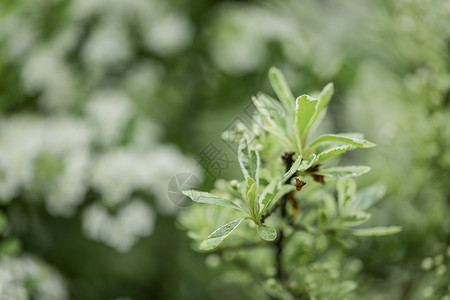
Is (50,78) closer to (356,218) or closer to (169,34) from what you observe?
(169,34)

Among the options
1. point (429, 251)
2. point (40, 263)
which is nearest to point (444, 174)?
point (429, 251)

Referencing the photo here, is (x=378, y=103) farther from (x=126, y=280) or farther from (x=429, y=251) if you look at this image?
(x=126, y=280)

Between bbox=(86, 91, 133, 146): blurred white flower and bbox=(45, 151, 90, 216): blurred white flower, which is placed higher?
bbox=(86, 91, 133, 146): blurred white flower

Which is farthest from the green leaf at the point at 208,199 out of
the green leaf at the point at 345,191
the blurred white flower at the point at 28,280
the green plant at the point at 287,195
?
the blurred white flower at the point at 28,280

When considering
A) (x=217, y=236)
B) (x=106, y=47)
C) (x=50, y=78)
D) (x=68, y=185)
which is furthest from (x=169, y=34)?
(x=217, y=236)

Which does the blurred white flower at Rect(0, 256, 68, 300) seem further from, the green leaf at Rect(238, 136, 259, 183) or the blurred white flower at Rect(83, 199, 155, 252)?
the green leaf at Rect(238, 136, 259, 183)

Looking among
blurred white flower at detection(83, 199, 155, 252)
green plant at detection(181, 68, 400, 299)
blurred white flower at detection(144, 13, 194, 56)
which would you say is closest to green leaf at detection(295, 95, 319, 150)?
green plant at detection(181, 68, 400, 299)

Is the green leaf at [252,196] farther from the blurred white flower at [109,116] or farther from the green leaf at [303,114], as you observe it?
the blurred white flower at [109,116]
